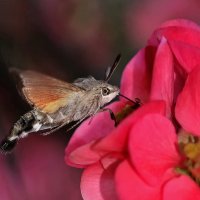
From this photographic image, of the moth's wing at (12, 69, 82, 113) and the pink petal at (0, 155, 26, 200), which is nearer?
the moth's wing at (12, 69, 82, 113)

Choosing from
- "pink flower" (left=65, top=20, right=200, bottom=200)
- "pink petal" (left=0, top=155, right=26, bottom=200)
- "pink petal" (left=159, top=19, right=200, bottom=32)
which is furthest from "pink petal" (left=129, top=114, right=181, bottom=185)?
"pink petal" (left=0, top=155, right=26, bottom=200)

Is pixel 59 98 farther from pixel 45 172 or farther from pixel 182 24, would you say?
pixel 45 172

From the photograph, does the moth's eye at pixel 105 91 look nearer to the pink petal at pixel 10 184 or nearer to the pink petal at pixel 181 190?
the pink petal at pixel 181 190

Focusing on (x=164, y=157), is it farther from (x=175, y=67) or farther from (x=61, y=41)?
(x=61, y=41)

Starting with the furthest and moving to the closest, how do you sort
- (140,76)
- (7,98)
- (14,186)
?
(7,98), (14,186), (140,76)

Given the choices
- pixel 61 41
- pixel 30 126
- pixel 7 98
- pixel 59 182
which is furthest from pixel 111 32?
pixel 30 126

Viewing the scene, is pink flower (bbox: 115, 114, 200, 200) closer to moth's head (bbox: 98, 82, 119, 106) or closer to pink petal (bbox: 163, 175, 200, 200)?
pink petal (bbox: 163, 175, 200, 200)
